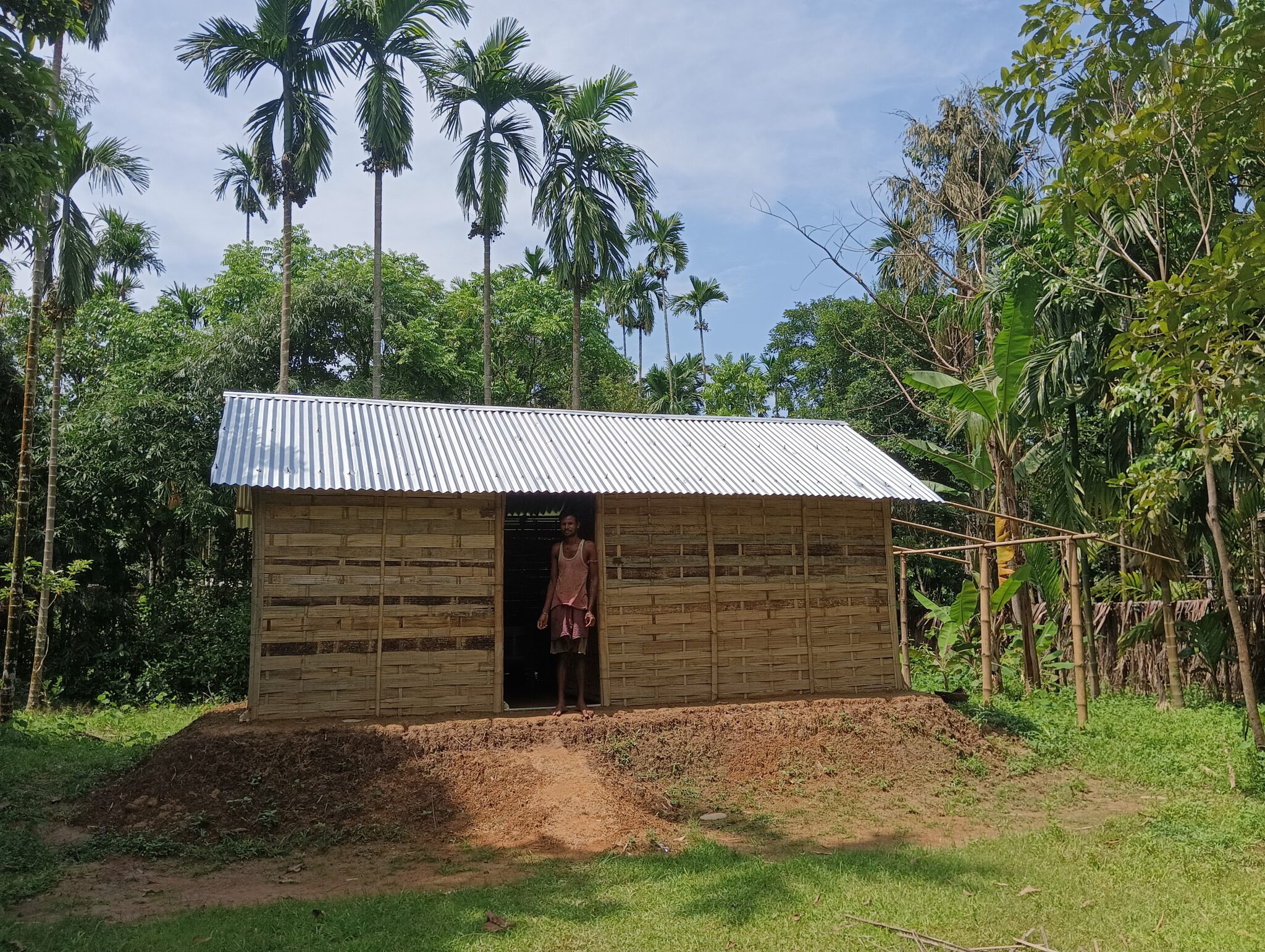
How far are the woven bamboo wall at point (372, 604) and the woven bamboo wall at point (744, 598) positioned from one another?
1.30 m

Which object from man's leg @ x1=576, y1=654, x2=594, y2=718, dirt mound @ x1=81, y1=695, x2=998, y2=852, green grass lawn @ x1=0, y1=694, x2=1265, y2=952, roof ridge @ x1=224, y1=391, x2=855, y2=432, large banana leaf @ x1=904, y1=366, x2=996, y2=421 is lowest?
green grass lawn @ x1=0, y1=694, x2=1265, y2=952

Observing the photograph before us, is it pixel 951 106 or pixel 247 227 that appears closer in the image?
pixel 951 106

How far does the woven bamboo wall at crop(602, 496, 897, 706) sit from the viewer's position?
8.77 metres

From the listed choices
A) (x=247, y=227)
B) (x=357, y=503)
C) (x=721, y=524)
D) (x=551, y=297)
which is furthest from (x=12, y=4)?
(x=551, y=297)

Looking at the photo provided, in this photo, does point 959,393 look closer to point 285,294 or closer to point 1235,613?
point 1235,613

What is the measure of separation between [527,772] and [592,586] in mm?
1817

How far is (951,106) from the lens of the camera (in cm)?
1517

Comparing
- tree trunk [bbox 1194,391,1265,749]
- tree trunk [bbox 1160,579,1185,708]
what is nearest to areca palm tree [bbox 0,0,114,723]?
tree trunk [bbox 1194,391,1265,749]

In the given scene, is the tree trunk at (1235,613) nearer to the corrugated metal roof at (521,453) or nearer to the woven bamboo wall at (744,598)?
the corrugated metal roof at (521,453)

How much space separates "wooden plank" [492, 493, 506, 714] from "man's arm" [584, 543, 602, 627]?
2.64ft

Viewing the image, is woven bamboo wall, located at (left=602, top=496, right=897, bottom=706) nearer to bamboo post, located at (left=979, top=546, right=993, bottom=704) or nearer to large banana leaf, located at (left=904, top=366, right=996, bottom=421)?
bamboo post, located at (left=979, top=546, right=993, bottom=704)

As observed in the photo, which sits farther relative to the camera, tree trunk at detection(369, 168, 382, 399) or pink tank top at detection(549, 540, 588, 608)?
tree trunk at detection(369, 168, 382, 399)

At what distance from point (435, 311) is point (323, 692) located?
17.6 m

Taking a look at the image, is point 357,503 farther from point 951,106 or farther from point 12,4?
point 951,106
